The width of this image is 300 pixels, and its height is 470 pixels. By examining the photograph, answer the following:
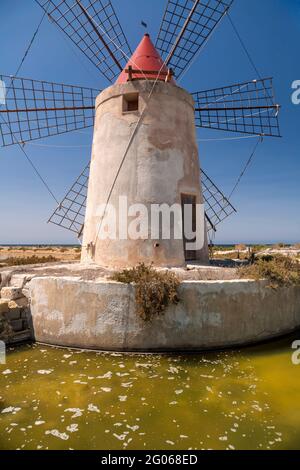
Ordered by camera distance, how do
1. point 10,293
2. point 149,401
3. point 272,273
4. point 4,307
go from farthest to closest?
point 272,273 < point 10,293 < point 4,307 < point 149,401

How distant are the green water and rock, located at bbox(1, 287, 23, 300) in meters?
1.04

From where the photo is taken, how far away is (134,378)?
164 inches

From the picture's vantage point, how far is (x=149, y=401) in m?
3.60

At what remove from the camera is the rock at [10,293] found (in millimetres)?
5758

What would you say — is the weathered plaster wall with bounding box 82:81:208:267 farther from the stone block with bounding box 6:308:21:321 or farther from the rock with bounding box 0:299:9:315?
the rock with bounding box 0:299:9:315

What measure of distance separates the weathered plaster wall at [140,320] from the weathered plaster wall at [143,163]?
1.59m

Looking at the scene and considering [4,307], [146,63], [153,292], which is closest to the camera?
[153,292]

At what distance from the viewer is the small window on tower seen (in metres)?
7.34

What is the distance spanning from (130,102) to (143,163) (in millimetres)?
1767

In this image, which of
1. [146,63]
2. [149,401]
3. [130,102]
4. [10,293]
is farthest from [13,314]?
[146,63]

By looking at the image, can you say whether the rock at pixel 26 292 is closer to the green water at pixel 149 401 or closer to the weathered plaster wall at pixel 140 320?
the weathered plaster wall at pixel 140 320

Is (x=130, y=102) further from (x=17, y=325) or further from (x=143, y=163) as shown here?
(x=17, y=325)

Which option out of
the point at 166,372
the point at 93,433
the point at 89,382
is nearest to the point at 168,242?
the point at 166,372

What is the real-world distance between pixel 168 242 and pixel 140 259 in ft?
2.26
